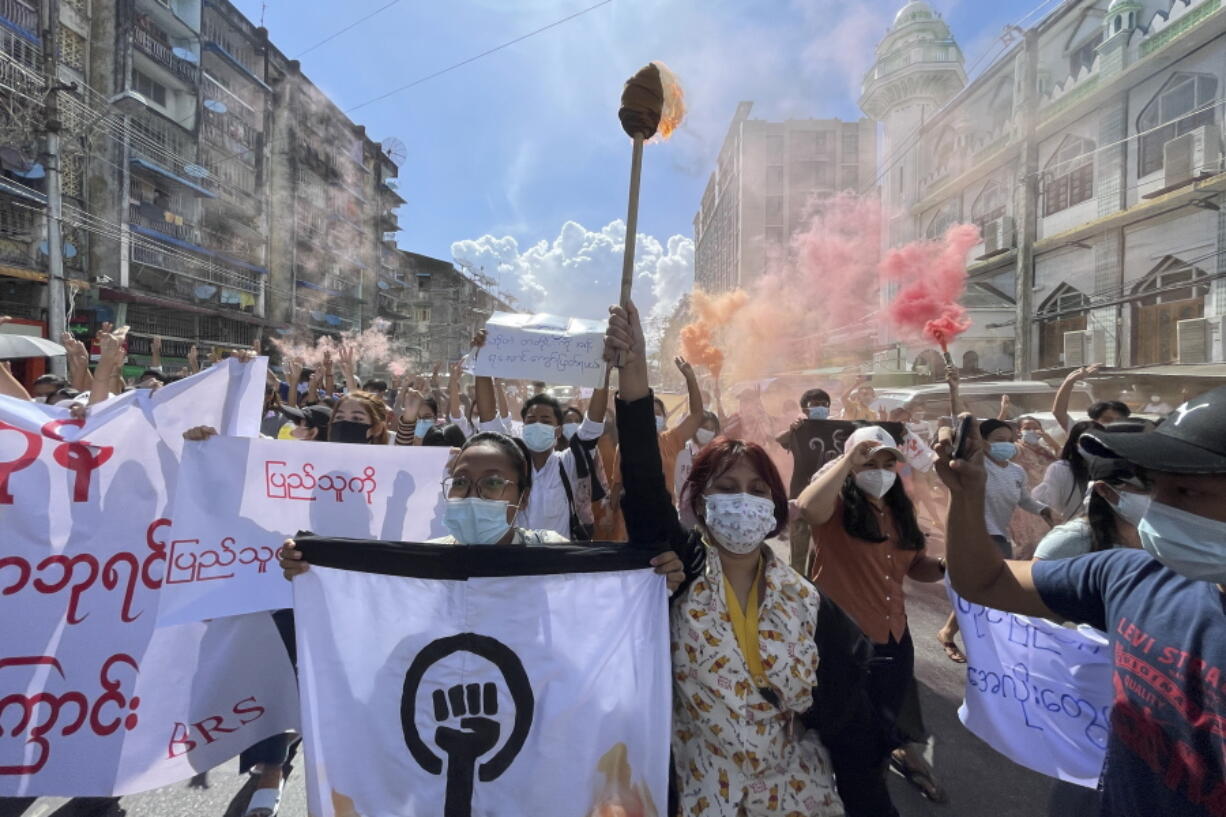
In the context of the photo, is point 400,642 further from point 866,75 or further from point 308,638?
point 866,75

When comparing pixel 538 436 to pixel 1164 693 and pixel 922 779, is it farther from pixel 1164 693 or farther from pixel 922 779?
pixel 1164 693

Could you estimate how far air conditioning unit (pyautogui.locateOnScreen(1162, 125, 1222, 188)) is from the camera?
→ 15.0 meters

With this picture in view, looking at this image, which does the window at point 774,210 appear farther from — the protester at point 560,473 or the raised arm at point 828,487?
the raised arm at point 828,487

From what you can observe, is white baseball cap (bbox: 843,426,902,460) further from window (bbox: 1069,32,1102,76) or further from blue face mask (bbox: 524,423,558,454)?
window (bbox: 1069,32,1102,76)

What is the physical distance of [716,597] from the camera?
5.91 ft

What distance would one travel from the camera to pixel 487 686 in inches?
69.0

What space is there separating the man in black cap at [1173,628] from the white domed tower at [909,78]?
112 ft

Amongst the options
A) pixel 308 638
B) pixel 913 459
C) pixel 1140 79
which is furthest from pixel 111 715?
pixel 1140 79

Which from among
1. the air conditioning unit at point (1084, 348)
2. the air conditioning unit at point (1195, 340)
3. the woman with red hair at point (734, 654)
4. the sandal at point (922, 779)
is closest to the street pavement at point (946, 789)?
the sandal at point (922, 779)

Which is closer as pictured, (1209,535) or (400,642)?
(1209,535)

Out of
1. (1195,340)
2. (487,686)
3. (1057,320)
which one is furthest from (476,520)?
(1057,320)

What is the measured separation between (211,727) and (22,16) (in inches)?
1128

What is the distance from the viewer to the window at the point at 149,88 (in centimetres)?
2698

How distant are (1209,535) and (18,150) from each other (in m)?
27.7
